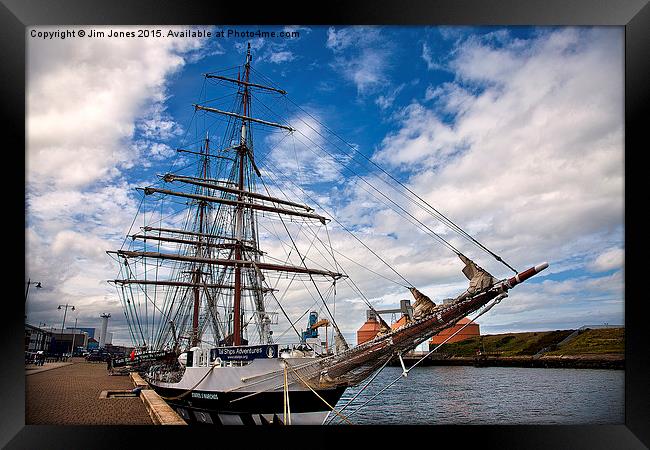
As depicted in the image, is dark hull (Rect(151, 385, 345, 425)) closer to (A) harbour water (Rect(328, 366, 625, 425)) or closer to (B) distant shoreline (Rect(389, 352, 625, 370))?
(A) harbour water (Rect(328, 366, 625, 425))

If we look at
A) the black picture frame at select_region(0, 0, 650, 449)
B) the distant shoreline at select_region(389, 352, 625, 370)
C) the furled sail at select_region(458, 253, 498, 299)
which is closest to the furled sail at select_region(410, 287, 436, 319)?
the furled sail at select_region(458, 253, 498, 299)

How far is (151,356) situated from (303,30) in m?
14.0

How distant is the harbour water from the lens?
10867mm

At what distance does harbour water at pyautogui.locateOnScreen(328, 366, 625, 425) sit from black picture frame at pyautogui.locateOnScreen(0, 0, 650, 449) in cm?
142

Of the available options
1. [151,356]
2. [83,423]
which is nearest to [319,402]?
[83,423]
